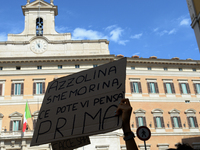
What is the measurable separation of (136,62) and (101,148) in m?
10.7

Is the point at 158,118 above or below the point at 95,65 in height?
below

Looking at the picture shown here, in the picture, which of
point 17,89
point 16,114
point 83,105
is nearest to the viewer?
point 83,105

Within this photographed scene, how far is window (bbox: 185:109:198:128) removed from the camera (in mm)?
27500

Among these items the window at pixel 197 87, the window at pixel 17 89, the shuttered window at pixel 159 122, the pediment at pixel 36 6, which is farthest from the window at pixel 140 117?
the pediment at pixel 36 6

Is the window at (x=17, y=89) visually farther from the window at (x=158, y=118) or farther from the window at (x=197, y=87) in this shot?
the window at (x=197, y=87)

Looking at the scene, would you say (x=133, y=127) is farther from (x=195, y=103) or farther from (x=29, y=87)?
(x=29, y=87)

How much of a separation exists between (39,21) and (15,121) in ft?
40.8

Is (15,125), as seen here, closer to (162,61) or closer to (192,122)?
(162,61)

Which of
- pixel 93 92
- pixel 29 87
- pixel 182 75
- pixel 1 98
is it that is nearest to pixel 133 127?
pixel 182 75

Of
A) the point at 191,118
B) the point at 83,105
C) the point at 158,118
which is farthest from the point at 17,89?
the point at 83,105

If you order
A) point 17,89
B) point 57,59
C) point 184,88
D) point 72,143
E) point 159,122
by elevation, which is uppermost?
point 57,59

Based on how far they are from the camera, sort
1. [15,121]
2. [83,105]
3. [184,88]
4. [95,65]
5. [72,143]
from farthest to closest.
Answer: [184,88], [95,65], [15,121], [72,143], [83,105]

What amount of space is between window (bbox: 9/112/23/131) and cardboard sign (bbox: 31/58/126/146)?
20.7 meters

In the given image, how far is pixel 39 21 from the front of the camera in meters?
30.6
